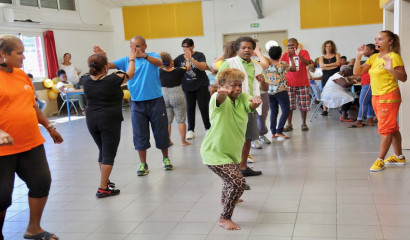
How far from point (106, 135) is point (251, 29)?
38.2ft

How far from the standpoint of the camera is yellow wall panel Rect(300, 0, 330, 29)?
47.3 feet

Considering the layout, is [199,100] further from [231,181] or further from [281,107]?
[231,181]

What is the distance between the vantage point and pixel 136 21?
52.1 ft

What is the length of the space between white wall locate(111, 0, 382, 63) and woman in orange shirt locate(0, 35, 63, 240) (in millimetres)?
12589

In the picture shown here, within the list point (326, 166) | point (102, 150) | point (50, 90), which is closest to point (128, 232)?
point (102, 150)

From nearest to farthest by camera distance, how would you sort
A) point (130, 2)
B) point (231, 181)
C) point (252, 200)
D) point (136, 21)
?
point (231, 181) → point (252, 200) → point (130, 2) → point (136, 21)

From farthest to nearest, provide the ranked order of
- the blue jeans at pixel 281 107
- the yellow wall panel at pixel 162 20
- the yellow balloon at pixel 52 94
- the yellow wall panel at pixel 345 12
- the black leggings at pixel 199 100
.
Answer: the yellow wall panel at pixel 162 20, the yellow wall panel at pixel 345 12, the yellow balloon at pixel 52 94, the black leggings at pixel 199 100, the blue jeans at pixel 281 107

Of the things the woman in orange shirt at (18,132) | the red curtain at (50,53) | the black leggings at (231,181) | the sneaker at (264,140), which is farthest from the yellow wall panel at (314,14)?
the woman in orange shirt at (18,132)

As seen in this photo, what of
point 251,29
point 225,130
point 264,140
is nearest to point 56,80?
point 251,29

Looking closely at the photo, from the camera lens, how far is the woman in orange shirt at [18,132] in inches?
118

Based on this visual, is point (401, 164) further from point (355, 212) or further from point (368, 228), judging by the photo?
point (368, 228)

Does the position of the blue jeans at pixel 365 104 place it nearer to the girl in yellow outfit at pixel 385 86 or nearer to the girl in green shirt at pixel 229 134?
the girl in yellow outfit at pixel 385 86

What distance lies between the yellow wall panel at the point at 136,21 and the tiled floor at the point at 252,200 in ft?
33.8

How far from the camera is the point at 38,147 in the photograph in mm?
3186
